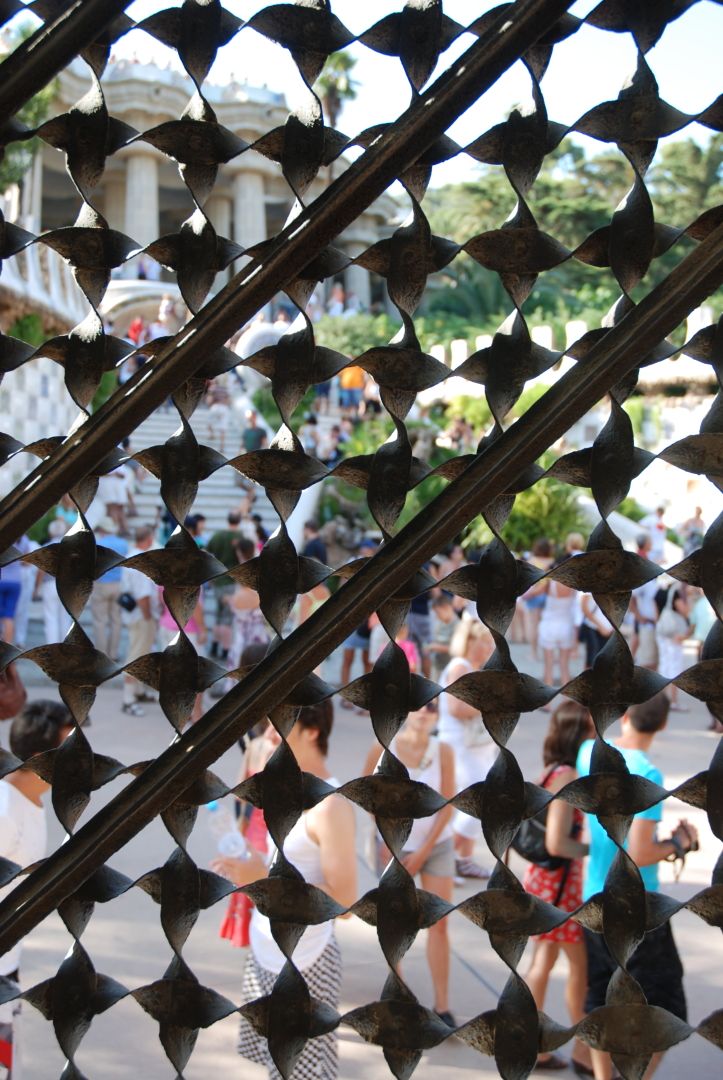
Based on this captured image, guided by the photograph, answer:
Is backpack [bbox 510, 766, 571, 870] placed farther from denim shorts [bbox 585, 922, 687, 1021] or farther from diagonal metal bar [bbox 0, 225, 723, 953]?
diagonal metal bar [bbox 0, 225, 723, 953]

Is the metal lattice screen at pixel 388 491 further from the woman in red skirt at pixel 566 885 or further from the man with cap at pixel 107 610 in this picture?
the man with cap at pixel 107 610

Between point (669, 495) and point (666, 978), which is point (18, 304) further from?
point (666, 978)

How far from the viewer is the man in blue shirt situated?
4.03 metres

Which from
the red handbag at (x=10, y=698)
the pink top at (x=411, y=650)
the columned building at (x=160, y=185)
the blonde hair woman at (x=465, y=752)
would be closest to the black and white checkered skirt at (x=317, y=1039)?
the red handbag at (x=10, y=698)

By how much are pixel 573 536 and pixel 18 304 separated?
10.7 m

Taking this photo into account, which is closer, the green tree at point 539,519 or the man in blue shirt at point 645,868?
the man in blue shirt at point 645,868

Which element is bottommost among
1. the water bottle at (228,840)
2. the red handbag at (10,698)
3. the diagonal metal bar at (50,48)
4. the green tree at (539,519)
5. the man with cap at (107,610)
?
the diagonal metal bar at (50,48)

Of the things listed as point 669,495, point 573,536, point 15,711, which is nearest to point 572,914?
point 15,711

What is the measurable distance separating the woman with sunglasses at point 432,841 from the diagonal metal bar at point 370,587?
3635 mm

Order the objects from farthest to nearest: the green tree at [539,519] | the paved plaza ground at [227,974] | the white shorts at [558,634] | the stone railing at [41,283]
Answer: the stone railing at [41,283] < the green tree at [539,519] < the white shorts at [558,634] < the paved plaza ground at [227,974]

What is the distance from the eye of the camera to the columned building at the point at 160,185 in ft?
126

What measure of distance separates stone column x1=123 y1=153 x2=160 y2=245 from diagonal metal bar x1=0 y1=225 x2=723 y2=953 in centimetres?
4506

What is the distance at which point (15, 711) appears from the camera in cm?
476

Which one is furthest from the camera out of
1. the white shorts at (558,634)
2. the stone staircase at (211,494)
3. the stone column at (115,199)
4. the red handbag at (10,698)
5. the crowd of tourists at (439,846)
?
the stone column at (115,199)
